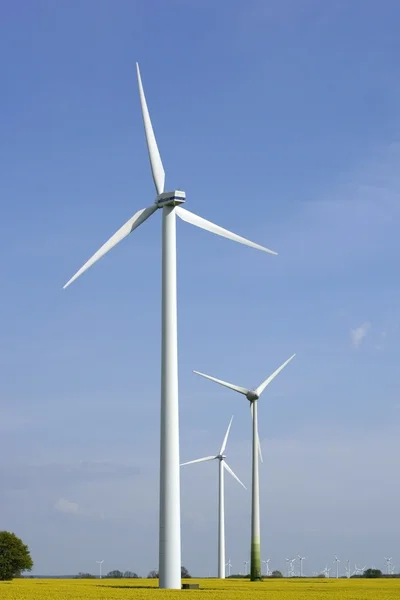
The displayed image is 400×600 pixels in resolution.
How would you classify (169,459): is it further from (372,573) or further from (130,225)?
(372,573)

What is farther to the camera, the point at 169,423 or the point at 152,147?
the point at 152,147

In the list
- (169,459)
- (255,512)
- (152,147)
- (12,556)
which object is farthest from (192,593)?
(12,556)

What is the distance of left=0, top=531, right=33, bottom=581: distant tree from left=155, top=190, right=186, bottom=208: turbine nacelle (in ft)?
201

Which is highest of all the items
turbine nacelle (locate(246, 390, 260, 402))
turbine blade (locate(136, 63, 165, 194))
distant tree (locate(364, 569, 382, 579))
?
turbine blade (locate(136, 63, 165, 194))

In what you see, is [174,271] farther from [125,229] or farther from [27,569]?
[27,569]

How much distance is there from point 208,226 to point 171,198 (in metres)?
4.33

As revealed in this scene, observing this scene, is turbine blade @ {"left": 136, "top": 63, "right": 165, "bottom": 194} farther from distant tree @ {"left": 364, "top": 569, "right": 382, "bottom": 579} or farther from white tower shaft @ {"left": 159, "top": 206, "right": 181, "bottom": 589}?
distant tree @ {"left": 364, "top": 569, "right": 382, "bottom": 579}

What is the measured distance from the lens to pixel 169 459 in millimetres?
55406

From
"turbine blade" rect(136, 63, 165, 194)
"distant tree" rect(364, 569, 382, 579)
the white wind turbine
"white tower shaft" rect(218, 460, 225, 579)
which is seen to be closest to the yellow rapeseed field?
the white wind turbine

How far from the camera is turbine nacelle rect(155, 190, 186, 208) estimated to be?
60.8m

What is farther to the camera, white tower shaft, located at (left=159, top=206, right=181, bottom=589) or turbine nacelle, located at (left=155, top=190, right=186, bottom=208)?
turbine nacelle, located at (left=155, top=190, right=186, bottom=208)

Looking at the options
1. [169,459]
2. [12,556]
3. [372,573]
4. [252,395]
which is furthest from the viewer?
[372,573]

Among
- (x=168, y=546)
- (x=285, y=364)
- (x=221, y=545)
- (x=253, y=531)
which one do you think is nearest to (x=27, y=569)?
(x=221, y=545)

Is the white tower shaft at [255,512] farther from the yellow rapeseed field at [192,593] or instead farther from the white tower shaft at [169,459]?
the white tower shaft at [169,459]
